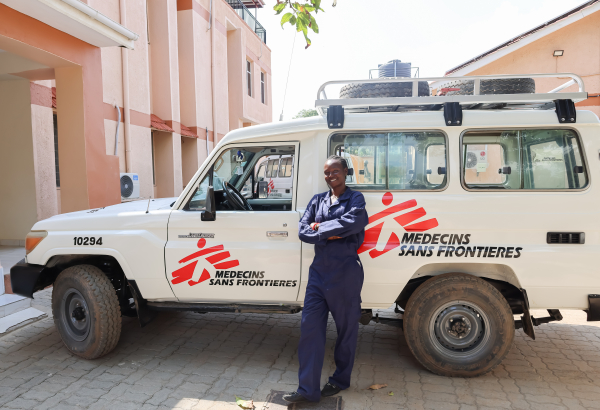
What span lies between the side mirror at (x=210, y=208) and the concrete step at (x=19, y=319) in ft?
9.35

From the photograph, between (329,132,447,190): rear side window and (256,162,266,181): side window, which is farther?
(256,162,266,181): side window

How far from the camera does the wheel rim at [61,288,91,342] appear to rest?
12.7ft

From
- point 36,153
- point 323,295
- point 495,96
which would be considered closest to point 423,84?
point 495,96

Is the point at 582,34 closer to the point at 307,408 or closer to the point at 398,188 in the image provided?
the point at 398,188

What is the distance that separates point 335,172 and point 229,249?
116cm

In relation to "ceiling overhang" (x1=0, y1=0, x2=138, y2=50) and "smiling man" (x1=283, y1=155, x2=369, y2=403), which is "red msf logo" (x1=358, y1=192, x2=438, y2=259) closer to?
"smiling man" (x1=283, y1=155, x2=369, y2=403)

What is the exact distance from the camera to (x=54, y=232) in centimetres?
390

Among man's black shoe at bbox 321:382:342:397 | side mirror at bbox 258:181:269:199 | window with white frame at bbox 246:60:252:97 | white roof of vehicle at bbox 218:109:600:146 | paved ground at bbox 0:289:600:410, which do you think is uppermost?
window with white frame at bbox 246:60:252:97

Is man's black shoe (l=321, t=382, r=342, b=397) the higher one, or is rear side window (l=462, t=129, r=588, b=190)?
rear side window (l=462, t=129, r=588, b=190)

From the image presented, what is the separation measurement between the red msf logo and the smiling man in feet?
0.76

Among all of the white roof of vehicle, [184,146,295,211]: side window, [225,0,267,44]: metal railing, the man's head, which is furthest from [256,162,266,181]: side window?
[225,0,267,44]: metal railing

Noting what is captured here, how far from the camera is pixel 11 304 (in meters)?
4.90

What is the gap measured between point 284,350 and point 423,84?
9.55ft

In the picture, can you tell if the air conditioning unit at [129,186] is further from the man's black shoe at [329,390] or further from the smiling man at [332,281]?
the man's black shoe at [329,390]
